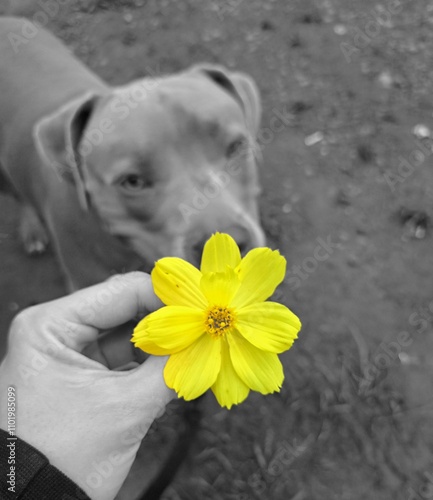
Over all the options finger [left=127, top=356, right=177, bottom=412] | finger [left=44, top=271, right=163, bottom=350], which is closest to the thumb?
finger [left=127, top=356, right=177, bottom=412]

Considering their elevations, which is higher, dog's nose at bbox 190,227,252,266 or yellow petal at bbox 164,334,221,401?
yellow petal at bbox 164,334,221,401

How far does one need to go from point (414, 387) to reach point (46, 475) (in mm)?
2093

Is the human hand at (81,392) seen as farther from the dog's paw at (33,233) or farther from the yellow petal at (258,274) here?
the dog's paw at (33,233)

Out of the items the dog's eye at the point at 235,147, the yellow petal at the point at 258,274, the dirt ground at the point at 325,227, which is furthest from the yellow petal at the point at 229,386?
the dirt ground at the point at 325,227

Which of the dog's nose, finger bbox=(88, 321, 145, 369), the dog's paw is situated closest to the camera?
finger bbox=(88, 321, 145, 369)

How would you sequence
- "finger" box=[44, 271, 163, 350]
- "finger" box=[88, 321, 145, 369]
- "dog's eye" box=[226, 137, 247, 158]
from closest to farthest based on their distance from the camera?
"finger" box=[44, 271, 163, 350] < "finger" box=[88, 321, 145, 369] < "dog's eye" box=[226, 137, 247, 158]

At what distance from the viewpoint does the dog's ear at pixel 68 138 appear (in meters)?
2.32

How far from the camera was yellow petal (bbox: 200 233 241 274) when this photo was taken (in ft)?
3.31

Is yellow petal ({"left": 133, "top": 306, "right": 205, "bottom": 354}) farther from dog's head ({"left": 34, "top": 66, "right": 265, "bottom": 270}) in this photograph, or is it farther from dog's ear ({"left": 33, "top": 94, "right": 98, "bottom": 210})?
dog's ear ({"left": 33, "top": 94, "right": 98, "bottom": 210})

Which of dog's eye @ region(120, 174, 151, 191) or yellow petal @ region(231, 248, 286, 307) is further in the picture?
dog's eye @ region(120, 174, 151, 191)

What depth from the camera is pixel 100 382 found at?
1.24 m

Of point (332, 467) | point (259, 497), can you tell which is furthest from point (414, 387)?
point (259, 497)

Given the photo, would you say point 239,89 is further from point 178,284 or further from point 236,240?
point 178,284

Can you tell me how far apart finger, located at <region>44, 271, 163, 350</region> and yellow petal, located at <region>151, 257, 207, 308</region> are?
0.96ft
